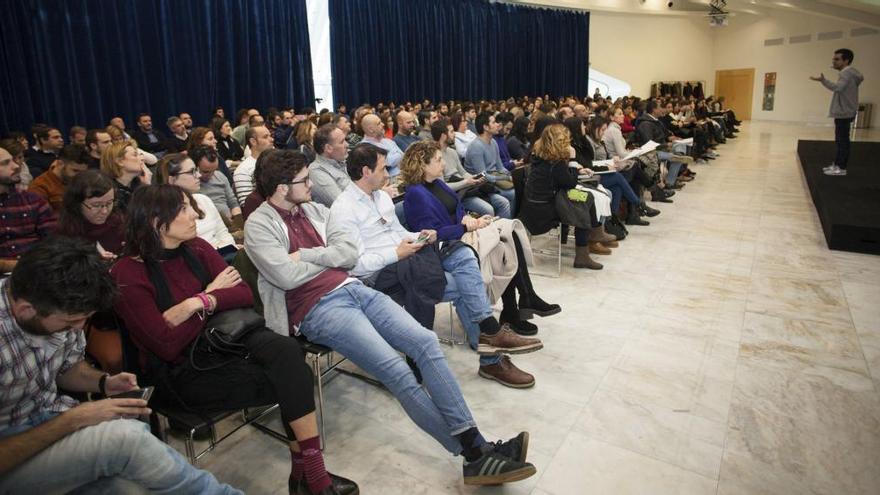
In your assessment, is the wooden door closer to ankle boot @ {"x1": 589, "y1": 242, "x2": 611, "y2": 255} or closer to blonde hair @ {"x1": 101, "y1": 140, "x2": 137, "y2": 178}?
ankle boot @ {"x1": 589, "y1": 242, "x2": 611, "y2": 255}

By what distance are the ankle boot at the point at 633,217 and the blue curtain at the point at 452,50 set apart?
7801 mm

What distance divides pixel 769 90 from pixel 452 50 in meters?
A: 12.1

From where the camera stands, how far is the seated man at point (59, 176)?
3.62 m

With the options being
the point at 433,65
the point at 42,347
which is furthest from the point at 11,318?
the point at 433,65

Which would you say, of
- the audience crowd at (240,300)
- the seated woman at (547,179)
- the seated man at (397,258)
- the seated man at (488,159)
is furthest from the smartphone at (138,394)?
the seated man at (488,159)

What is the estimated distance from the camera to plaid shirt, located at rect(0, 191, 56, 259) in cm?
269

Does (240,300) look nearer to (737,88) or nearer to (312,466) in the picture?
(312,466)

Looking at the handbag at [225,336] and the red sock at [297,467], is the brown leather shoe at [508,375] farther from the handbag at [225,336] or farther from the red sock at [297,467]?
the handbag at [225,336]

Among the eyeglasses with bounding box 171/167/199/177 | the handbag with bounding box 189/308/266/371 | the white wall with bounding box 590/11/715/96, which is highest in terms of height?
the white wall with bounding box 590/11/715/96

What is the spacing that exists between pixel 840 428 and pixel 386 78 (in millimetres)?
11677

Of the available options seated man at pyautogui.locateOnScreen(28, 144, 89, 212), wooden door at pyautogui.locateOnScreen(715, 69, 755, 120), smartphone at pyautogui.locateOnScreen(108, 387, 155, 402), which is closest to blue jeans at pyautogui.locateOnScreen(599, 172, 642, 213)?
seated man at pyautogui.locateOnScreen(28, 144, 89, 212)

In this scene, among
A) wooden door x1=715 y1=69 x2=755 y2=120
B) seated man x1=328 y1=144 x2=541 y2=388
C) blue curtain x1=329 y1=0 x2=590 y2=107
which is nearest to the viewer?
seated man x1=328 y1=144 x2=541 y2=388

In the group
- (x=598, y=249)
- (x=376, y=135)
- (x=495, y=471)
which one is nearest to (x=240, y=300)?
(x=495, y=471)

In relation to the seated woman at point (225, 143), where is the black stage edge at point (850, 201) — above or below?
below
